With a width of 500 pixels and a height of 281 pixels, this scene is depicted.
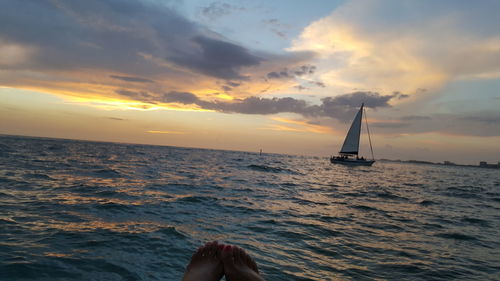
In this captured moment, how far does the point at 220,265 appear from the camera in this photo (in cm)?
400

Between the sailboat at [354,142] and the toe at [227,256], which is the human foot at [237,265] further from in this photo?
the sailboat at [354,142]

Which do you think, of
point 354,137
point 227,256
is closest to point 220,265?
point 227,256

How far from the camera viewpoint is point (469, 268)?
17.1ft

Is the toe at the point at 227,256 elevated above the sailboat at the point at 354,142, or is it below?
below

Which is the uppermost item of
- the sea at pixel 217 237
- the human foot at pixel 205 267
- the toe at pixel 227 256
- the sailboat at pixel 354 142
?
the sailboat at pixel 354 142

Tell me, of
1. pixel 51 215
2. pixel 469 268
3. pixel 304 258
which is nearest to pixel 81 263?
pixel 51 215

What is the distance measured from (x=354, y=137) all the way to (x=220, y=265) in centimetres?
5793

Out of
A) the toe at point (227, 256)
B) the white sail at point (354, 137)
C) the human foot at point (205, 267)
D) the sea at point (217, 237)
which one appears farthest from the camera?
the white sail at point (354, 137)

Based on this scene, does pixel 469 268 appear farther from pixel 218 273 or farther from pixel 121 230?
pixel 121 230

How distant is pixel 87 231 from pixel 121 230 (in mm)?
643

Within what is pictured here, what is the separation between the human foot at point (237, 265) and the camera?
12.0 feet

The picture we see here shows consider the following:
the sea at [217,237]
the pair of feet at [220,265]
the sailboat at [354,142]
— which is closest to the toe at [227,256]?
the pair of feet at [220,265]

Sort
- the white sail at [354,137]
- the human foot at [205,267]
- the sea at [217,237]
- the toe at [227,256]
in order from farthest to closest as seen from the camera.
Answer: the white sail at [354,137]
the sea at [217,237]
the toe at [227,256]
the human foot at [205,267]

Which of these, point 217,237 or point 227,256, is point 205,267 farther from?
point 217,237
